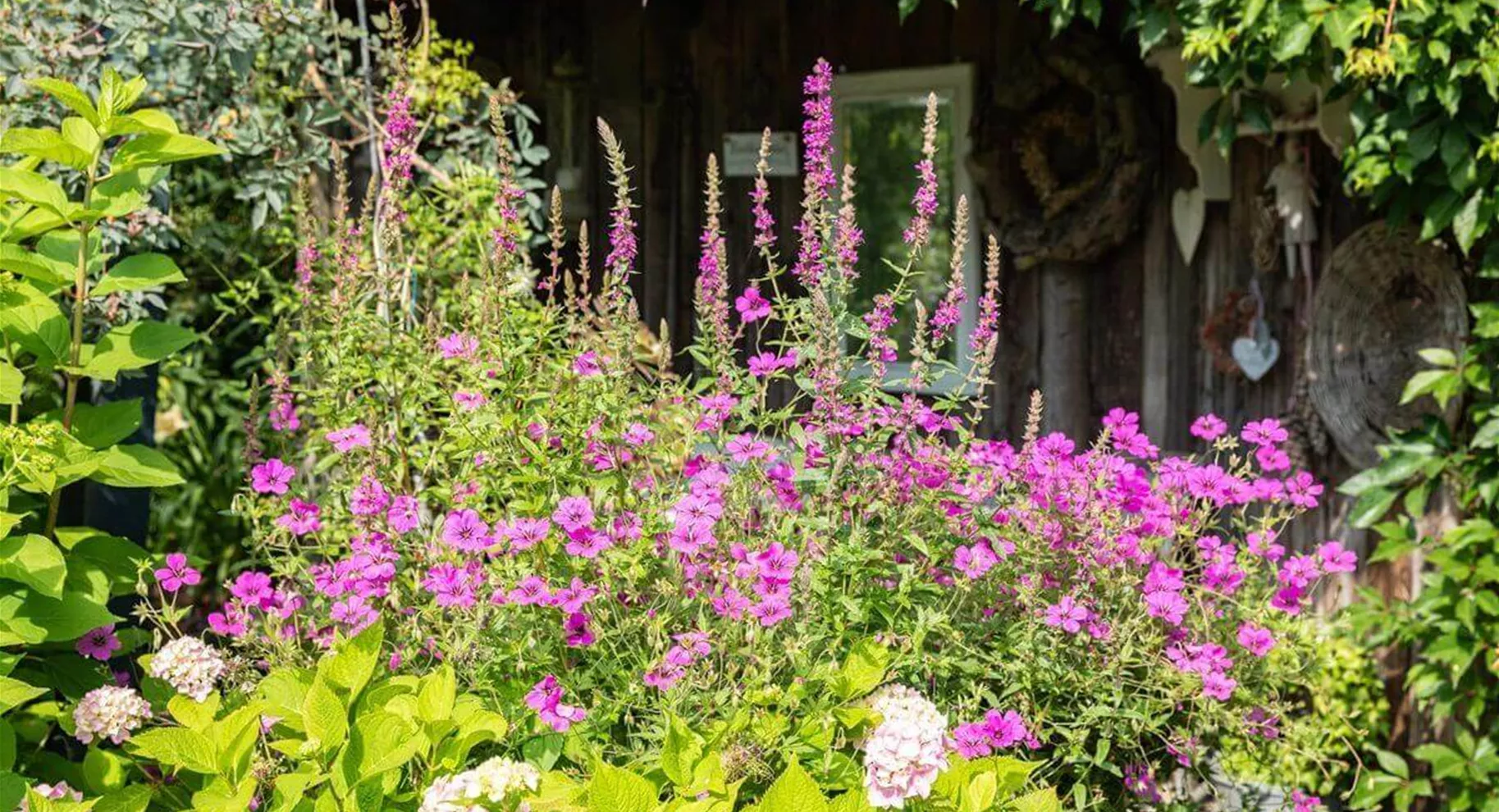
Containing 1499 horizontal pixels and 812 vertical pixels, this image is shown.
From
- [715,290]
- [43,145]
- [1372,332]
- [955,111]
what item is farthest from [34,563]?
[955,111]

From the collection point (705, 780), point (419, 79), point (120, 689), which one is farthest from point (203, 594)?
point (705, 780)

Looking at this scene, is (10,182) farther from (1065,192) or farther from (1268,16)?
(1065,192)

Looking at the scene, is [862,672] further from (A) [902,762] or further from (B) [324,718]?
(B) [324,718]

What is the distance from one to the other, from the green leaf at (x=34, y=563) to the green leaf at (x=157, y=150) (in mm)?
514

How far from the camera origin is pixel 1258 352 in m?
4.06

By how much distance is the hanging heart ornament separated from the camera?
4.04 m

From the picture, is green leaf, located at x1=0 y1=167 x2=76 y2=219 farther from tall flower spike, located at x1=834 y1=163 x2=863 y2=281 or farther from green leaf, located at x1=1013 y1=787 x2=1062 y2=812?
green leaf, located at x1=1013 y1=787 x2=1062 y2=812

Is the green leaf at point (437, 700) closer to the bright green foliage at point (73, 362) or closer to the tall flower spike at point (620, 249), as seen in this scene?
the bright green foliage at point (73, 362)

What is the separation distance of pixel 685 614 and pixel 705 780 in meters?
0.33

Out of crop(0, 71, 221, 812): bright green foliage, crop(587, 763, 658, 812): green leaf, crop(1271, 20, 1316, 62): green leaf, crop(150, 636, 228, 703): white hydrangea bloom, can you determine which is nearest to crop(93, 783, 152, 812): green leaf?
crop(0, 71, 221, 812): bright green foliage

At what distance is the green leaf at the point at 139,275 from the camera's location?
2.02 metres

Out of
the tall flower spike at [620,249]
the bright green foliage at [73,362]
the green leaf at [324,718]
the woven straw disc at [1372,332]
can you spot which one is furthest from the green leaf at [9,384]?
the woven straw disc at [1372,332]

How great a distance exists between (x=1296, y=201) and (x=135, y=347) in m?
2.88

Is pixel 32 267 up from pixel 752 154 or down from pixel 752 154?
down
